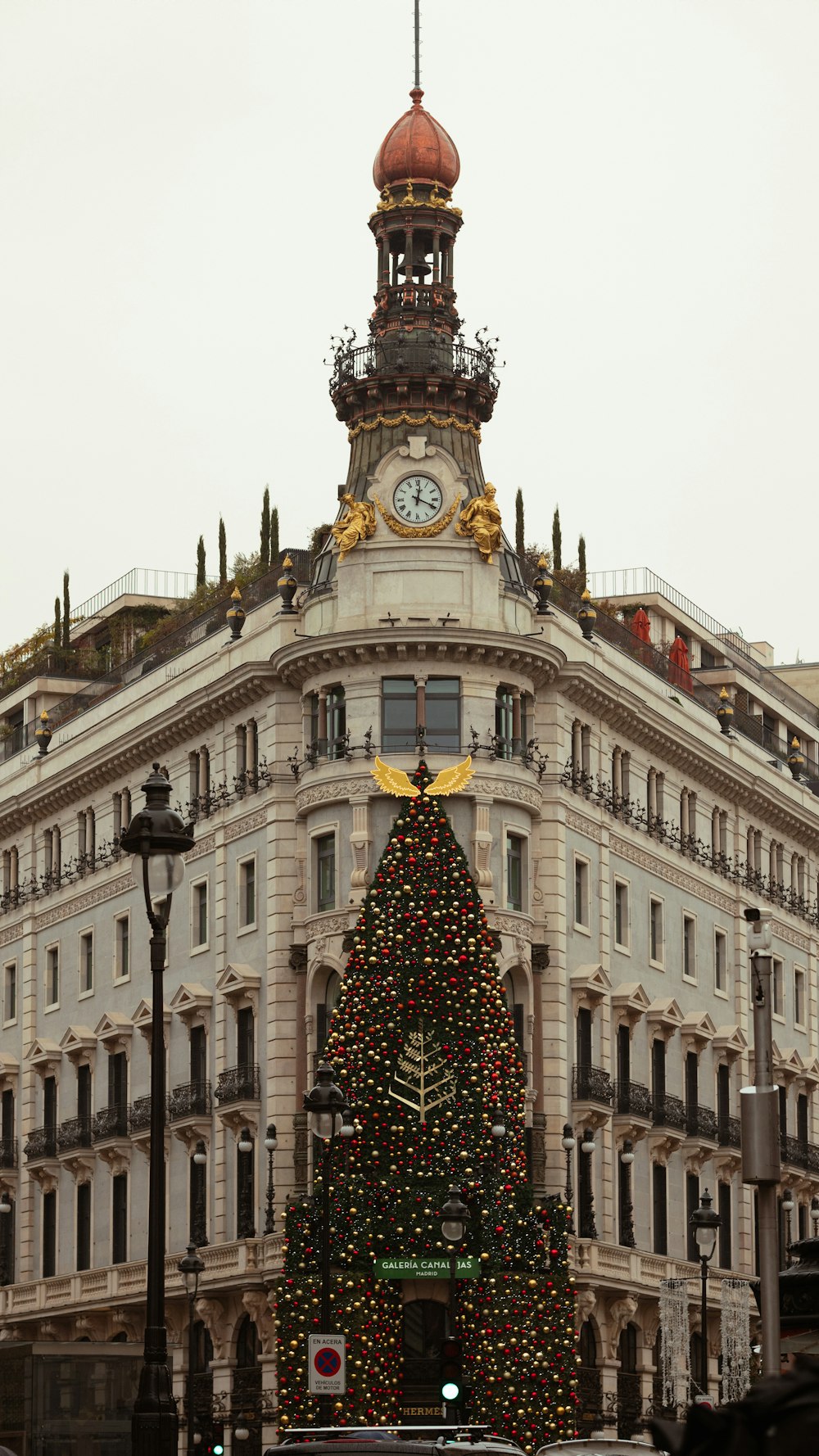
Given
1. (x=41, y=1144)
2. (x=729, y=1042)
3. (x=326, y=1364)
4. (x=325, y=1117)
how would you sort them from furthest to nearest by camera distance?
(x=41, y=1144)
(x=729, y=1042)
(x=325, y=1117)
(x=326, y=1364)

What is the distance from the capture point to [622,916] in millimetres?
65562

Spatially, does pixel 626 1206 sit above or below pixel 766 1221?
above

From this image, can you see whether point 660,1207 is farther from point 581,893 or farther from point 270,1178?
point 270,1178

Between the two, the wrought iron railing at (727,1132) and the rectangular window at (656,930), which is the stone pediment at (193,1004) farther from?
the wrought iron railing at (727,1132)

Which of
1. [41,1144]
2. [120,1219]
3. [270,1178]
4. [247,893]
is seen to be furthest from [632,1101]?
[41,1144]

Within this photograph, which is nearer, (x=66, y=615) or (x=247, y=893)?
(x=247, y=893)

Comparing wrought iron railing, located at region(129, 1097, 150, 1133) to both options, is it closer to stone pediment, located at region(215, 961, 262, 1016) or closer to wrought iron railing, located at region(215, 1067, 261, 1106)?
wrought iron railing, located at region(215, 1067, 261, 1106)

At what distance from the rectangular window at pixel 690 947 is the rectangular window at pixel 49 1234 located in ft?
61.3

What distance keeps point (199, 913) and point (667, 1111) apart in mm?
13005

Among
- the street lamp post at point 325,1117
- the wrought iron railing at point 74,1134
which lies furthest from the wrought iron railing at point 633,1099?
the street lamp post at point 325,1117

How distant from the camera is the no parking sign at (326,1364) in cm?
3120

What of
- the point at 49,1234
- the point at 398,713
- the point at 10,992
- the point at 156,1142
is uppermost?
the point at 398,713

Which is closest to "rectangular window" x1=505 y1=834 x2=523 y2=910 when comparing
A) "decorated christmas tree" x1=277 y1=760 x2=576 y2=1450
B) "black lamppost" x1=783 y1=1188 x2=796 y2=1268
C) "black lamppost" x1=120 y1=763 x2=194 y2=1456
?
"decorated christmas tree" x1=277 y1=760 x2=576 y2=1450

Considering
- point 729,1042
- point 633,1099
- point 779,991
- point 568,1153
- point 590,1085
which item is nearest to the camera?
point 568,1153
